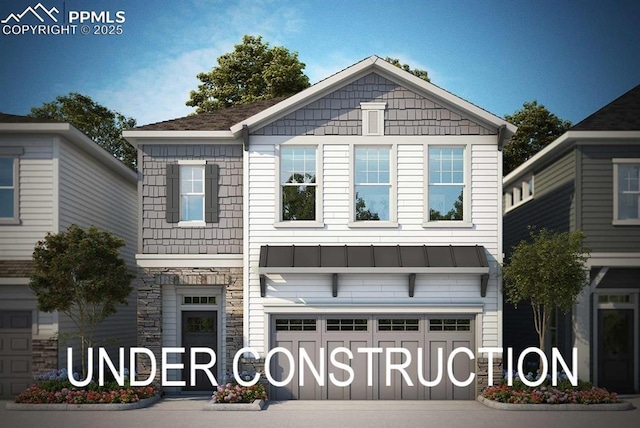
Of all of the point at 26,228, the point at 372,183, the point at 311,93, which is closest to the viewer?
the point at 311,93

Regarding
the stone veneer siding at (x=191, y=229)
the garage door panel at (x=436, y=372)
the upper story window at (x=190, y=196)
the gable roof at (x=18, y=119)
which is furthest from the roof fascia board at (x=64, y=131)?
the garage door panel at (x=436, y=372)

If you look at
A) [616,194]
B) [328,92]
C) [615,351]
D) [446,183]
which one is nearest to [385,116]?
[328,92]

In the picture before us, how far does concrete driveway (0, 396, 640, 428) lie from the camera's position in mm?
15664

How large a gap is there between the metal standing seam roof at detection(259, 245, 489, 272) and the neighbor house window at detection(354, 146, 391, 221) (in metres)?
0.88

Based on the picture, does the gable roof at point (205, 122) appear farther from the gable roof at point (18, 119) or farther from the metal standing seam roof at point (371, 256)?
the metal standing seam roof at point (371, 256)

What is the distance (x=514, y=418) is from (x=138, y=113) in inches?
1158

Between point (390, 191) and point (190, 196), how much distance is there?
513 cm

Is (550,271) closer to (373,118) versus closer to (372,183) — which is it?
(372,183)

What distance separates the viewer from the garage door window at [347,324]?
63.6 ft

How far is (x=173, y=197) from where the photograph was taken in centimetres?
1970

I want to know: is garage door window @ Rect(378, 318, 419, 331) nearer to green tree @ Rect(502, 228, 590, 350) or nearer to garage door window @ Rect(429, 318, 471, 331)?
garage door window @ Rect(429, 318, 471, 331)

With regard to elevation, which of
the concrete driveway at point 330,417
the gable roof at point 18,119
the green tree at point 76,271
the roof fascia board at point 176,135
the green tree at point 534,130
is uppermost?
the green tree at point 534,130

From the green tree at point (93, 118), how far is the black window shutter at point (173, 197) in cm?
1904

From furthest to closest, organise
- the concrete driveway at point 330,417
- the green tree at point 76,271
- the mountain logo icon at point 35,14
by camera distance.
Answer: the mountain logo icon at point 35,14, the green tree at point 76,271, the concrete driveway at point 330,417
